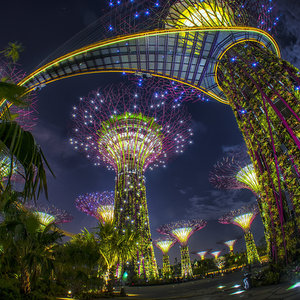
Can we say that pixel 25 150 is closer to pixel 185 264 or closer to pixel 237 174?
pixel 237 174

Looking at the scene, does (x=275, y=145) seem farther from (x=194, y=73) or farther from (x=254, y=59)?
(x=194, y=73)

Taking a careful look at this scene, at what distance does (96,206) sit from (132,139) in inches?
422

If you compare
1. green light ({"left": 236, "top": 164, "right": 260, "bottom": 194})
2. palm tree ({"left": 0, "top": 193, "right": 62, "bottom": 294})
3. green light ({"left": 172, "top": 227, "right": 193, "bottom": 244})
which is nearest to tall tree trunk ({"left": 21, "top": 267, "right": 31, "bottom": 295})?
palm tree ({"left": 0, "top": 193, "right": 62, "bottom": 294})

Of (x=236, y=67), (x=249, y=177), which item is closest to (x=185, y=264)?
(x=249, y=177)

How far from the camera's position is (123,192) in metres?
25.6

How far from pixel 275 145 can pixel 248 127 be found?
2.01m

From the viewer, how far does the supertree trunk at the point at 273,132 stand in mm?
8555

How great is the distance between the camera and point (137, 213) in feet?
82.6

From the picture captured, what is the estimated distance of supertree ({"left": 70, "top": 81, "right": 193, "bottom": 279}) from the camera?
21.7m

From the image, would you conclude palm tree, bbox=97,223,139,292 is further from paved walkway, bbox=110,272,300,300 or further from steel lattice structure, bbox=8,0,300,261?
steel lattice structure, bbox=8,0,300,261

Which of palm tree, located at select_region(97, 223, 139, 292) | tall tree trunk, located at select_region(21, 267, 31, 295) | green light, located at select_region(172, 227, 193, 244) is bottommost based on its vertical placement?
tall tree trunk, located at select_region(21, 267, 31, 295)

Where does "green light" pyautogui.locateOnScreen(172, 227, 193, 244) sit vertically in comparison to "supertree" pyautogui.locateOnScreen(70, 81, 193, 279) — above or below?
below

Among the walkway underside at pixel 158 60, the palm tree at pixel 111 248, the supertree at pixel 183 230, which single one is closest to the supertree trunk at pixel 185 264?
the supertree at pixel 183 230

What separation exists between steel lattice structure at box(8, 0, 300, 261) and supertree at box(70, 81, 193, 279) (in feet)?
10.7
